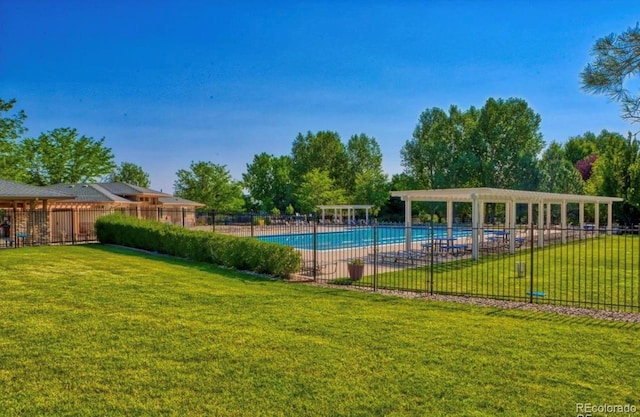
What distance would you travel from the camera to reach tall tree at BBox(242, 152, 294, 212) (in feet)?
204

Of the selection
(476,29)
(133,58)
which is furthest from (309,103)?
(476,29)

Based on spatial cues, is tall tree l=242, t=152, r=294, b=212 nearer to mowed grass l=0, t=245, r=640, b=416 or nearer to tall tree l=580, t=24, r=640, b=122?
mowed grass l=0, t=245, r=640, b=416

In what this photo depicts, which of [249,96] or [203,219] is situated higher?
[249,96]

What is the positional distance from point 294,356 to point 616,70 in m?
4.95

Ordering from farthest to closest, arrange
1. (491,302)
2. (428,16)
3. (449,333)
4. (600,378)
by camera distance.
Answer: (428,16) → (491,302) → (449,333) → (600,378)

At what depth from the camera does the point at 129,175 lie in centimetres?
6228

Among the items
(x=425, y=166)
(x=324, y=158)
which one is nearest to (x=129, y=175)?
(x=324, y=158)

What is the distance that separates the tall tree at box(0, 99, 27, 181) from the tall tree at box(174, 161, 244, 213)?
16.0 meters

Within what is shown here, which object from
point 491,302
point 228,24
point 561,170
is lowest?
point 491,302

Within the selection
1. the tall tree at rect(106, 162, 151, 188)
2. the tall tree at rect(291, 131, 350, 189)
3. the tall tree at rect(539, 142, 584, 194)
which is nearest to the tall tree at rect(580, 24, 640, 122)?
the tall tree at rect(539, 142, 584, 194)

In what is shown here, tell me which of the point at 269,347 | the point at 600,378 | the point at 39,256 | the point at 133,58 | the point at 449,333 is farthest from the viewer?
the point at 133,58

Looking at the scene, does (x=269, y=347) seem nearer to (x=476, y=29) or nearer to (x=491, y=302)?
(x=491, y=302)

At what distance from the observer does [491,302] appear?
8609mm

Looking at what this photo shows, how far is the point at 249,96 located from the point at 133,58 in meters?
10.3
